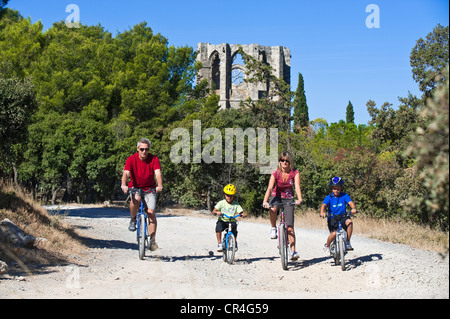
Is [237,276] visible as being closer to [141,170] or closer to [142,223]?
[142,223]

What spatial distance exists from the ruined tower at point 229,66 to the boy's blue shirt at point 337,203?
83913mm

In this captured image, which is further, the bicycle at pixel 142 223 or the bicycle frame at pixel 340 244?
the bicycle at pixel 142 223

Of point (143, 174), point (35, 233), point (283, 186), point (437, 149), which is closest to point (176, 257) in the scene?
point (143, 174)

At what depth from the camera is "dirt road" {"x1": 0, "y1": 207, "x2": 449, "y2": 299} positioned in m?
6.73

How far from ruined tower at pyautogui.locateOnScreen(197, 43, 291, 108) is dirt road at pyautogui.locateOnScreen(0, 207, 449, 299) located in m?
82.5

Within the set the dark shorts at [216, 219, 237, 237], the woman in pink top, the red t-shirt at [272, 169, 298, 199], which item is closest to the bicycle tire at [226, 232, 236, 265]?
the dark shorts at [216, 219, 237, 237]

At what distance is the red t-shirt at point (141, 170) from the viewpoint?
9.48 m

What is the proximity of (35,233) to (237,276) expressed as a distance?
504 cm

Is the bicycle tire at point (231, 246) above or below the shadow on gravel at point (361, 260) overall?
above

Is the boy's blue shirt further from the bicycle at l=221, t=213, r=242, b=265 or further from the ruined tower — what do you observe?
the ruined tower

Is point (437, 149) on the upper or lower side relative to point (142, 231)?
upper

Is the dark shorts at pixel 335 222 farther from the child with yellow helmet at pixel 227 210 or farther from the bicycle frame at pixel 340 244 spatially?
the child with yellow helmet at pixel 227 210

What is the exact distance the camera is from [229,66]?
97.9 meters
